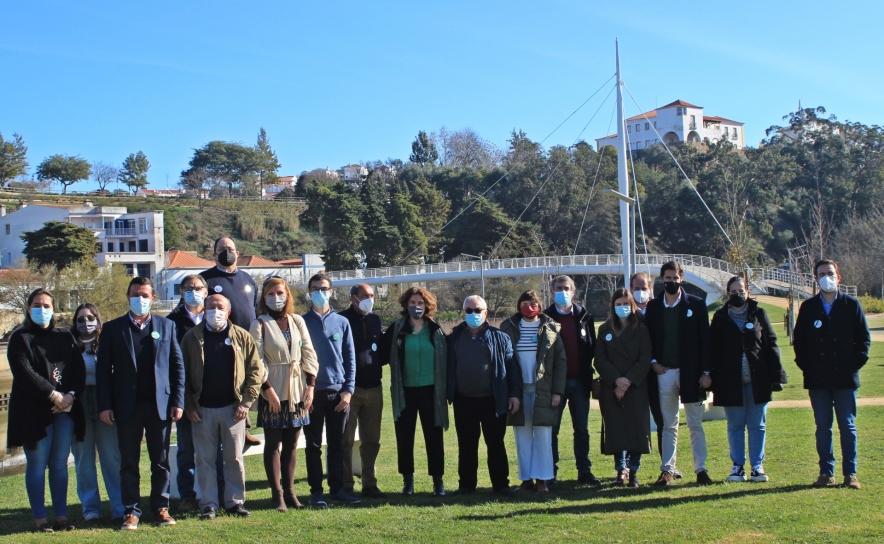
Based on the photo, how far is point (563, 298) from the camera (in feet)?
25.7

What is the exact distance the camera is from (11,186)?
8956cm

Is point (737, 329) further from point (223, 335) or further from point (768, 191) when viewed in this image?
point (768, 191)

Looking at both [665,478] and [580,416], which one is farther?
[580,416]

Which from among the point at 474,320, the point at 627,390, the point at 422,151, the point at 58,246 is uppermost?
the point at 422,151

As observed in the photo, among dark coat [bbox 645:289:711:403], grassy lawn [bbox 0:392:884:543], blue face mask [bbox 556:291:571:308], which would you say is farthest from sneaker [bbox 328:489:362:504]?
dark coat [bbox 645:289:711:403]

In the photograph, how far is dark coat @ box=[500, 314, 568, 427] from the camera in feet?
24.6

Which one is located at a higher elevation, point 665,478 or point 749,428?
point 749,428

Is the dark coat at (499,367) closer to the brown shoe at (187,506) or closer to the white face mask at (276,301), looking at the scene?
the white face mask at (276,301)

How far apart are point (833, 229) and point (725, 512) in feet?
212

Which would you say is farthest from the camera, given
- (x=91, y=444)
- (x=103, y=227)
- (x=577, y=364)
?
(x=103, y=227)

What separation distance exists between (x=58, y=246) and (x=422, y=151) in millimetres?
54346

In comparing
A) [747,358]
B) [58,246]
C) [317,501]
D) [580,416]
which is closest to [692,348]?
[747,358]

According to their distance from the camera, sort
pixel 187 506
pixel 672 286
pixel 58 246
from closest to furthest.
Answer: pixel 187 506 → pixel 672 286 → pixel 58 246

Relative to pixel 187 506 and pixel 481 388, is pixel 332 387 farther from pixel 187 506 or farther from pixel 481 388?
pixel 187 506
